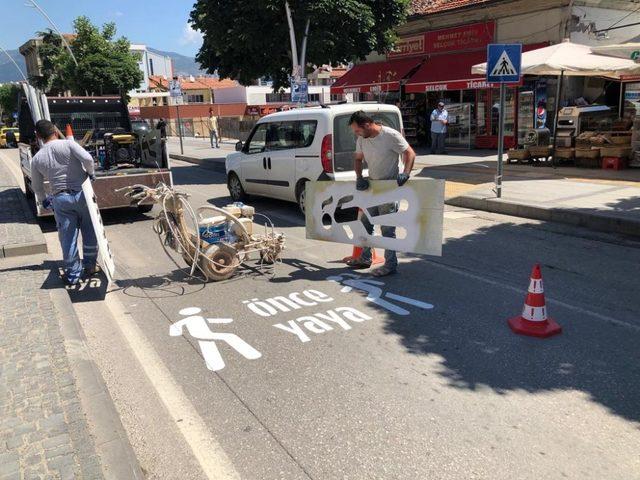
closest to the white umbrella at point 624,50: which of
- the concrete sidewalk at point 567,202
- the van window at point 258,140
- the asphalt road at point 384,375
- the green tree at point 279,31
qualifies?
the concrete sidewalk at point 567,202

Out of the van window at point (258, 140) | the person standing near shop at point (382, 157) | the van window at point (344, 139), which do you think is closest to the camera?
the person standing near shop at point (382, 157)

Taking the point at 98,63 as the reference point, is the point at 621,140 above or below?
below

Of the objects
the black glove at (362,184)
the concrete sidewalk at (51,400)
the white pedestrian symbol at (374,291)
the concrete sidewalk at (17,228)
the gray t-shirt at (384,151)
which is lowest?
the white pedestrian symbol at (374,291)

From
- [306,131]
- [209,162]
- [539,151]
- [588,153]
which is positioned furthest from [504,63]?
[209,162]

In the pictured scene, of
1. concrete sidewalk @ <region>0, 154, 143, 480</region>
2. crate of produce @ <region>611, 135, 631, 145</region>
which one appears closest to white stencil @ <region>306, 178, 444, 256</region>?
concrete sidewalk @ <region>0, 154, 143, 480</region>

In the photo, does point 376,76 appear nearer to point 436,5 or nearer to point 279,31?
point 436,5

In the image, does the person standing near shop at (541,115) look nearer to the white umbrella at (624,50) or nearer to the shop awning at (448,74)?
the shop awning at (448,74)

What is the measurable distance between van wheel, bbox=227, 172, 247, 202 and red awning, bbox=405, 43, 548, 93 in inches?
384

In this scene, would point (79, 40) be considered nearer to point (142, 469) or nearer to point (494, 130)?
point (494, 130)

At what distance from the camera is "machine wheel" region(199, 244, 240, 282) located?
21.2 feet

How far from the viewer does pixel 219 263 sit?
6.53 metres

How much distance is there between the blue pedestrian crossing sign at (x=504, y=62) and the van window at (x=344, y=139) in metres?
2.52

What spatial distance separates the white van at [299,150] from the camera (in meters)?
9.14

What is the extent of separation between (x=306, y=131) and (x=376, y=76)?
15.0 metres
